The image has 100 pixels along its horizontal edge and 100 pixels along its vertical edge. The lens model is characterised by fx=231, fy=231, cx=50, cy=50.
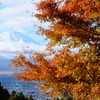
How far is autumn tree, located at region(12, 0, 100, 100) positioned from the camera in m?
17.9

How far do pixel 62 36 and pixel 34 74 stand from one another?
4.18 meters

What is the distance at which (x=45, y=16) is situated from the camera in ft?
60.0

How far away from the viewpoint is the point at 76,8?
60.6ft

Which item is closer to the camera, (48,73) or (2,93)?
(48,73)

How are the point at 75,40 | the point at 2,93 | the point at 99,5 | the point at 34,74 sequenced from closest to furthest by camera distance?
the point at 99,5, the point at 75,40, the point at 34,74, the point at 2,93

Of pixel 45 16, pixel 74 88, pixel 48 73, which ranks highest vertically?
pixel 45 16

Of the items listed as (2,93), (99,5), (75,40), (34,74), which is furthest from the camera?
(2,93)

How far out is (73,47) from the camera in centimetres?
1958

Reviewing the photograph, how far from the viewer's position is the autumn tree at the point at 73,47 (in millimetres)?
17875

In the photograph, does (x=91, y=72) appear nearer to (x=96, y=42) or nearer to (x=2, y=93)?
(x=96, y=42)

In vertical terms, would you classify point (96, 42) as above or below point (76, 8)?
below

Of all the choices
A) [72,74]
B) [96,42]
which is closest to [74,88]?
[72,74]

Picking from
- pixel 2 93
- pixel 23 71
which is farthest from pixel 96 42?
pixel 2 93

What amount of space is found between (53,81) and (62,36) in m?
3.90
